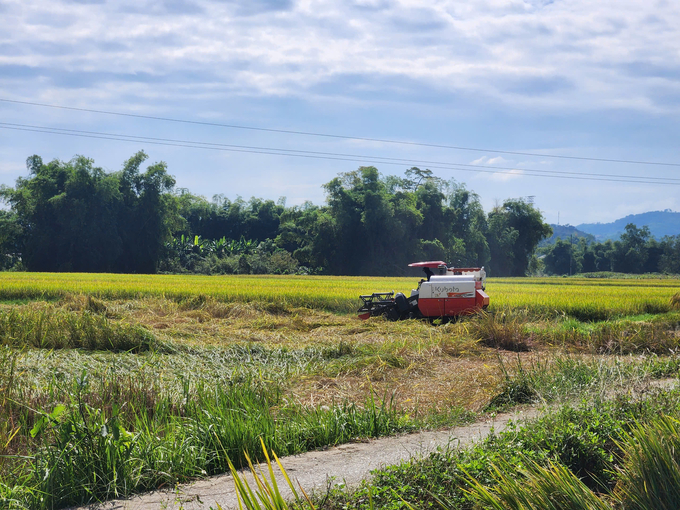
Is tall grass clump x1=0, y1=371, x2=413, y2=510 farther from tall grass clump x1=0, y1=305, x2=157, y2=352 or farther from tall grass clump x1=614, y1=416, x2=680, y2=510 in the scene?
tall grass clump x1=0, y1=305, x2=157, y2=352

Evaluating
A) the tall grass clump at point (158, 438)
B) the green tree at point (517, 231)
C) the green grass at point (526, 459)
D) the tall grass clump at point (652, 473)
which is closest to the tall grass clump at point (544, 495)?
the green grass at point (526, 459)

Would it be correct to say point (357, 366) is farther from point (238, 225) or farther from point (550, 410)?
point (238, 225)

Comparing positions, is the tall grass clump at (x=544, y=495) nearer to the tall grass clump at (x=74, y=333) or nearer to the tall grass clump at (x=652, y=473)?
the tall grass clump at (x=652, y=473)

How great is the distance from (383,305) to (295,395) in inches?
325

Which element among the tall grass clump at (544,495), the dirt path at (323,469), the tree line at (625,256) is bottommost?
the dirt path at (323,469)

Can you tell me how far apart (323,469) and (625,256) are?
3822 inches

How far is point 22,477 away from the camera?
3.92m

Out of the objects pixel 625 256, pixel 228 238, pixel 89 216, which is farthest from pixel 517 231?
pixel 89 216

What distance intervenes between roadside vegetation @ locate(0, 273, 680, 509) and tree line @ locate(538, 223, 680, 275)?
82872 millimetres

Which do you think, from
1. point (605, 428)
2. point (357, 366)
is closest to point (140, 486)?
point (605, 428)

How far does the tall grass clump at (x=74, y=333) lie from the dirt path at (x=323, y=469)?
19.0 feet

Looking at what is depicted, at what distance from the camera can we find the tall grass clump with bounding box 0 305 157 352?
31.0 ft

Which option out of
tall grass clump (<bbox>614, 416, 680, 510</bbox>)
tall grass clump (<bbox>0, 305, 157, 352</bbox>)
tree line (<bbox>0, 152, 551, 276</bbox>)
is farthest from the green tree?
tall grass clump (<bbox>614, 416, 680, 510</bbox>)

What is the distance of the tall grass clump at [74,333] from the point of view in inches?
372
